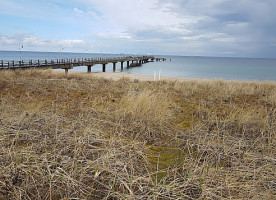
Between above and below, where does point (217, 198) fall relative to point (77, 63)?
below

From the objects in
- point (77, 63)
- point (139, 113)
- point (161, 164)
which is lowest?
point (161, 164)

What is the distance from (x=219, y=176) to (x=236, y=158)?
672 mm

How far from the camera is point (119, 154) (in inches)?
98.6

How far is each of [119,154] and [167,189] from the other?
2.92ft

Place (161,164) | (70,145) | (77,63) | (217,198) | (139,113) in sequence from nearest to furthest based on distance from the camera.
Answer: (217,198) → (161,164) → (70,145) → (139,113) → (77,63)

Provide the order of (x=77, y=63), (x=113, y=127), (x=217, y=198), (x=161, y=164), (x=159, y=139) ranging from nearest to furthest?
(x=217, y=198) < (x=161, y=164) < (x=159, y=139) < (x=113, y=127) < (x=77, y=63)

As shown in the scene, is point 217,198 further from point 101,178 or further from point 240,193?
point 101,178

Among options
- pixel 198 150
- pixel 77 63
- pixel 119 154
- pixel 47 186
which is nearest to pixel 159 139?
pixel 198 150

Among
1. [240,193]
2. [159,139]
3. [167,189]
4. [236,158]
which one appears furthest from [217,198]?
[159,139]

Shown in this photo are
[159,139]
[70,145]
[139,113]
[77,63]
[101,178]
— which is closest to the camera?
[101,178]

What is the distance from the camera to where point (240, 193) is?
183 centimetres

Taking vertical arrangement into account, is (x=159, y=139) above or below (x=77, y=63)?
below

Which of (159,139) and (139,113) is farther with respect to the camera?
(139,113)

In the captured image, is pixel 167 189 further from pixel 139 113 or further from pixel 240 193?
pixel 139 113
